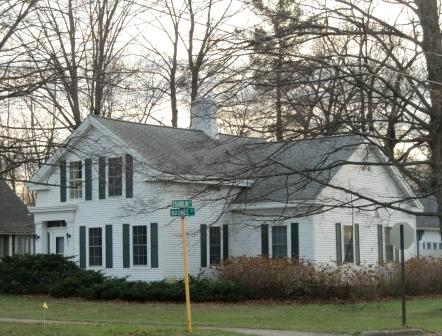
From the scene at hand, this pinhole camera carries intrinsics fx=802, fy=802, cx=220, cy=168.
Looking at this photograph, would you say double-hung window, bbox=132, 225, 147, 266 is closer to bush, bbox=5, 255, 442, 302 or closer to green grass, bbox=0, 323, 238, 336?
bush, bbox=5, 255, 442, 302

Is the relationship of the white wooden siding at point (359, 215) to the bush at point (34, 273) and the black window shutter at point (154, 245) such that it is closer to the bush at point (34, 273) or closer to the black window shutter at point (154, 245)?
the black window shutter at point (154, 245)

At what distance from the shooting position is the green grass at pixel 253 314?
20.4 meters

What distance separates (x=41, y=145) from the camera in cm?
1452

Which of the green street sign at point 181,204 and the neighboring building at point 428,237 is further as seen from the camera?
the neighboring building at point 428,237

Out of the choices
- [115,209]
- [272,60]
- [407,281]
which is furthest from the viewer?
[115,209]

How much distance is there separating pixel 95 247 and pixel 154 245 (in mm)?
3181

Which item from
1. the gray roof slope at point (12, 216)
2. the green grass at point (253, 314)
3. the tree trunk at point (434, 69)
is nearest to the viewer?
the tree trunk at point (434, 69)

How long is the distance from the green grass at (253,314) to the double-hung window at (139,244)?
11.6 ft

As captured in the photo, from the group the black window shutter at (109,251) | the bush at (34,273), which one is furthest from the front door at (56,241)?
the black window shutter at (109,251)

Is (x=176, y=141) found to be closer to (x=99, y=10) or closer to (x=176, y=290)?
(x=176, y=290)

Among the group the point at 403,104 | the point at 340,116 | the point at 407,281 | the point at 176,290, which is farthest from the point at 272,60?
the point at 407,281

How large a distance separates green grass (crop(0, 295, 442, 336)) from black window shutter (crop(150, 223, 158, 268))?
11.1ft

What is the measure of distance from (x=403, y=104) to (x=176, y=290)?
42.8ft

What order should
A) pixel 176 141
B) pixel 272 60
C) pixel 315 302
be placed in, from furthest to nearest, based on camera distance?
pixel 176 141 → pixel 315 302 → pixel 272 60
